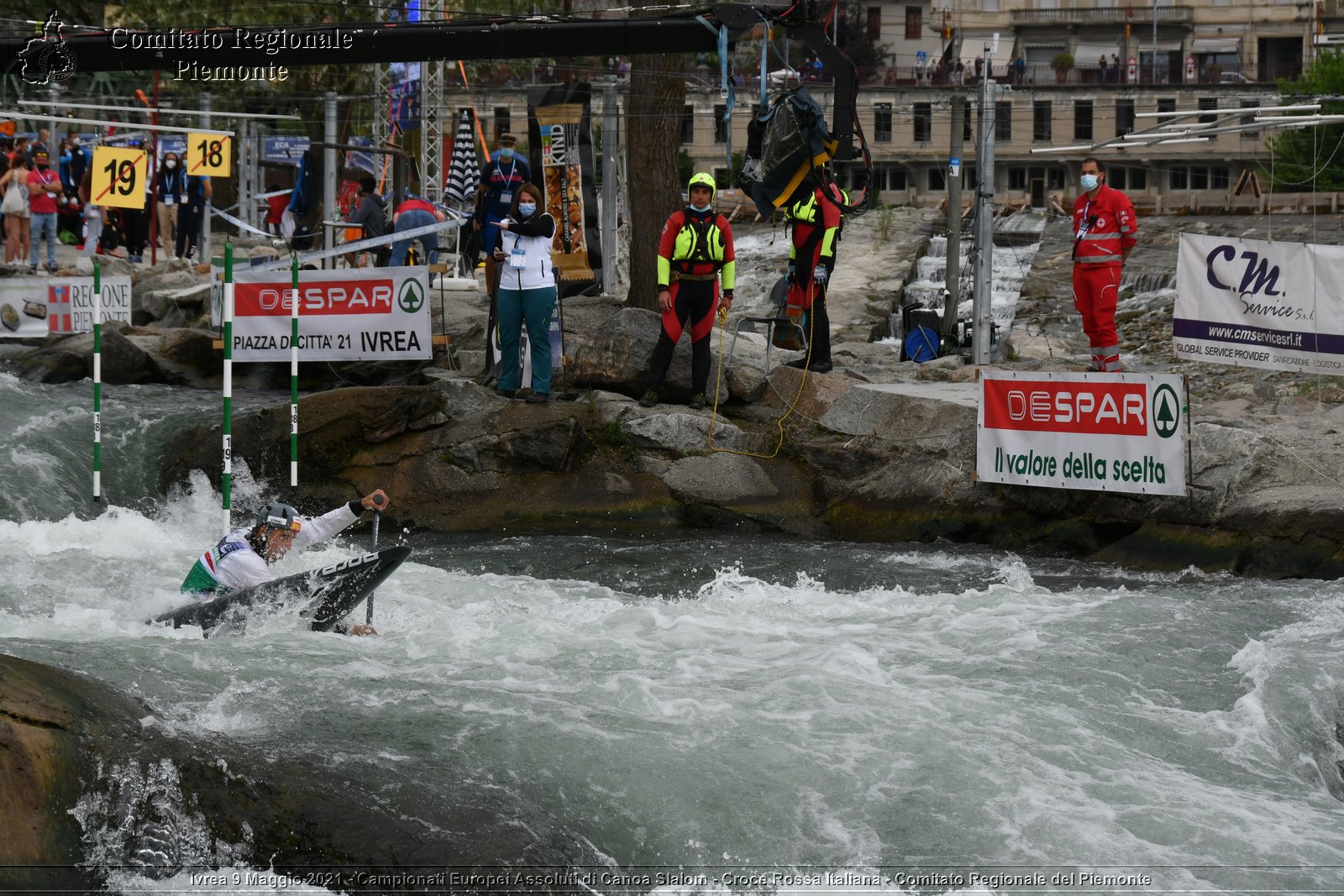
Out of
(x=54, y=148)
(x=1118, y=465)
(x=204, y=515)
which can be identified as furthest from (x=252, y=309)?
(x=54, y=148)

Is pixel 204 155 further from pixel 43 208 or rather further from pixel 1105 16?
pixel 1105 16

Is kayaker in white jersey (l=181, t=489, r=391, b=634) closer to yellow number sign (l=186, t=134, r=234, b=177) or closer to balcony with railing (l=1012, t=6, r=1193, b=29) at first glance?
yellow number sign (l=186, t=134, r=234, b=177)

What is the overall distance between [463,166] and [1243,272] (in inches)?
479

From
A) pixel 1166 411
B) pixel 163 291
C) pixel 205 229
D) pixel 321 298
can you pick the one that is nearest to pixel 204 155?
pixel 163 291

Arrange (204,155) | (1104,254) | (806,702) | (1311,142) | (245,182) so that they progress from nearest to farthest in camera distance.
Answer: (806,702) < (1104,254) < (204,155) < (245,182) < (1311,142)

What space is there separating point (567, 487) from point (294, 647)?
4.97m

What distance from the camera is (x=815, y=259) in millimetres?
14172

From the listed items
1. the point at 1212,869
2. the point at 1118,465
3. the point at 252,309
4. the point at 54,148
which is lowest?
the point at 1212,869

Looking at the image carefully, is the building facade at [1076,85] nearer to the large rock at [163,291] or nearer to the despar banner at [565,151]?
the large rock at [163,291]

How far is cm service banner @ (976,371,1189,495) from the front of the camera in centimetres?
1177

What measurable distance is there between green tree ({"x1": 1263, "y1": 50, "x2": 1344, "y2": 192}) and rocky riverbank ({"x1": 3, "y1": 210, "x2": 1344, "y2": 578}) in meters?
20.4

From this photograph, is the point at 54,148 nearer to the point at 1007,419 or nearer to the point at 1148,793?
the point at 1007,419

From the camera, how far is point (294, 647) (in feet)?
27.7

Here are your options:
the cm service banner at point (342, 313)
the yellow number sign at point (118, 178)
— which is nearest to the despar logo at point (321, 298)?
the cm service banner at point (342, 313)
